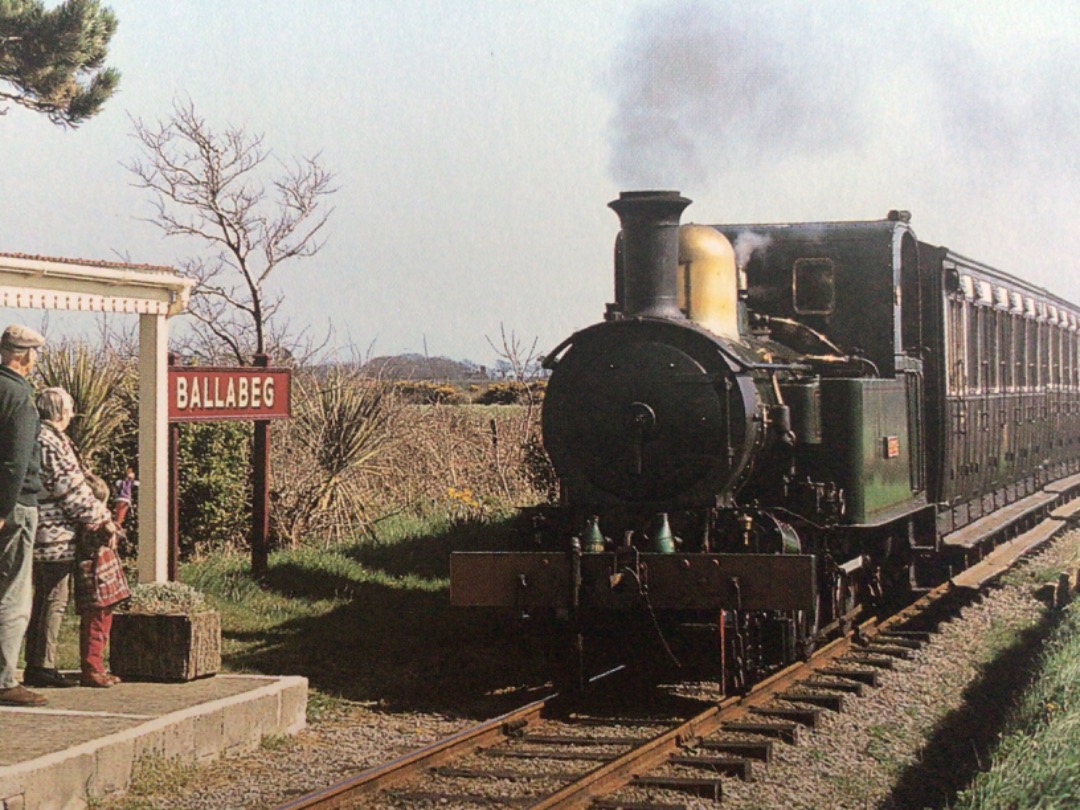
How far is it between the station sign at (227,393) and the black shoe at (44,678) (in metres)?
2.70

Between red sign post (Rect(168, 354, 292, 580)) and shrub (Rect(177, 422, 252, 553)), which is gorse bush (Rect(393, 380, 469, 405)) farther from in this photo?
red sign post (Rect(168, 354, 292, 580))

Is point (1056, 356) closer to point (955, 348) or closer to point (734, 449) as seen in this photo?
point (955, 348)

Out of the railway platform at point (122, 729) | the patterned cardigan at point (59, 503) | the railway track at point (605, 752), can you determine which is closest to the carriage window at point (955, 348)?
the railway track at point (605, 752)

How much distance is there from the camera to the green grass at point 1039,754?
208 inches

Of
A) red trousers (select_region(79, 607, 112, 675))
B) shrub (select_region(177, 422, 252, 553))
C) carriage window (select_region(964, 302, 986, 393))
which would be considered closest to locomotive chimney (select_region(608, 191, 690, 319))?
red trousers (select_region(79, 607, 112, 675))

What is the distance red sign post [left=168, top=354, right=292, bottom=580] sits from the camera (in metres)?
10.4

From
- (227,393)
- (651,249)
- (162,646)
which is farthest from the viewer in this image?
(227,393)

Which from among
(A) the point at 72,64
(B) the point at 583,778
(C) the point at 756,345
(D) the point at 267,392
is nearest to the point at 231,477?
(D) the point at 267,392

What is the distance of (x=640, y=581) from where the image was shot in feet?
27.1

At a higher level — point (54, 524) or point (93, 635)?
point (54, 524)

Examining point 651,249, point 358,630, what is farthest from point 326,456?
point 651,249

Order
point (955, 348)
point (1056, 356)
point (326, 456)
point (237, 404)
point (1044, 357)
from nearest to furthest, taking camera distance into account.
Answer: point (237, 404)
point (955, 348)
point (326, 456)
point (1044, 357)
point (1056, 356)

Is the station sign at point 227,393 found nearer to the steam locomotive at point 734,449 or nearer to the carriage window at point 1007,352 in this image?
the steam locomotive at point 734,449

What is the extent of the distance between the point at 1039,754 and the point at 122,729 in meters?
3.88
